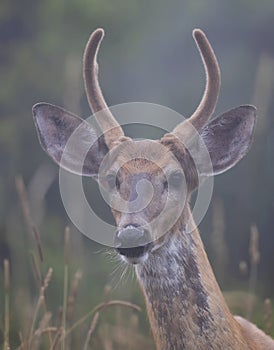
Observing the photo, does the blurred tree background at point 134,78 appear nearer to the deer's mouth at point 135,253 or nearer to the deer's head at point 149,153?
the deer's head at point 149,153

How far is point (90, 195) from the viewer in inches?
497

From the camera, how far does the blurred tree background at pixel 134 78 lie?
12641 mm

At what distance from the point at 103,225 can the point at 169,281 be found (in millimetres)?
2251

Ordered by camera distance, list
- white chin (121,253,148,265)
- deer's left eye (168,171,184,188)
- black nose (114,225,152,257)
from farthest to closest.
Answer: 1. deer's left eye (168,171,184,188)
2. white chin (121,253,148,265)
3. black nose (114,225,152,257)

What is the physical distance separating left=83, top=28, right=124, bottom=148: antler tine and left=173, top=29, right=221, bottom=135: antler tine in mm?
263

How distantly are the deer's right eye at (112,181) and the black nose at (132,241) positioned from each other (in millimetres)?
400

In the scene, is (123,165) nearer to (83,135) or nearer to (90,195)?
(83,135)

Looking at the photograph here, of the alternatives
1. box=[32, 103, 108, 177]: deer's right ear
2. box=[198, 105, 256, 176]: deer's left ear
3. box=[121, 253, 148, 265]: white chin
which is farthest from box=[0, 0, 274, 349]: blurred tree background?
box=[121, 253, 148, 265]: white chin

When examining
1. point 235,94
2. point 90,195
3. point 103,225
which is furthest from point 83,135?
point 235,94

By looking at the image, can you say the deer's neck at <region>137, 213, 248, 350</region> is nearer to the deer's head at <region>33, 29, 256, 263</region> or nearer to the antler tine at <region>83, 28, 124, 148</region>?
the deer's head at <region>33, 29, 256, 263</region>

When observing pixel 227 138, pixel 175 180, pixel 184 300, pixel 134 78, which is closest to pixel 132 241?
pixel 184 300

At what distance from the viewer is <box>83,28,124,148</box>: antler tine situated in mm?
5645

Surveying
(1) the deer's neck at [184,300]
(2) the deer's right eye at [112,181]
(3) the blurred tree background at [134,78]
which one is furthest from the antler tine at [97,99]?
(3) the blurred tree background at [134,78]

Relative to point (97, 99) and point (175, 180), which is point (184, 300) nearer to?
point (175, 180)
